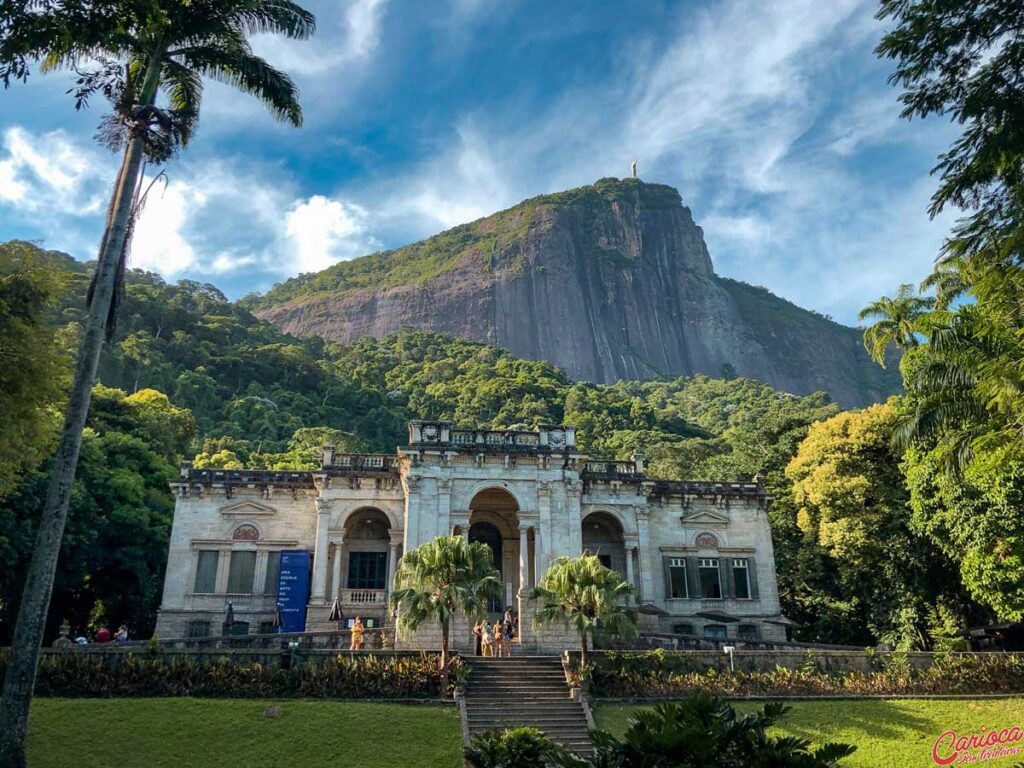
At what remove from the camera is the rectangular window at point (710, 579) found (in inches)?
1355

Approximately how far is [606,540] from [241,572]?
16156mm

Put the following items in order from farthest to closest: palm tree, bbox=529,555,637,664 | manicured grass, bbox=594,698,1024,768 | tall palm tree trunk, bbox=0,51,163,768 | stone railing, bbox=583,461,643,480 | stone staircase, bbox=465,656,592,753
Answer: stone railing, bbox=583,461,643,480 → palm tree, bbox=529,555,637,664 → stone staircase, bbox=465,656,592,753 → manicured grass, bbox=594,698,1024,768 → tall palm tree trunk, bbox=0,51,163,768

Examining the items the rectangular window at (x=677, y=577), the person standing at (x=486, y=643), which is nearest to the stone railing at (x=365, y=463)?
the person standing at (x=486, y=643)

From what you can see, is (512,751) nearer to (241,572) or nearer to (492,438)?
(492,438)

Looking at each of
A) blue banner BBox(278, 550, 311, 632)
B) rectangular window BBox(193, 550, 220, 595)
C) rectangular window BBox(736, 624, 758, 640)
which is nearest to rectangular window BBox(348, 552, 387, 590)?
blue banner BBox(278, 550, 311, 632)

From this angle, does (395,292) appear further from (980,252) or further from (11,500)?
(980,252)

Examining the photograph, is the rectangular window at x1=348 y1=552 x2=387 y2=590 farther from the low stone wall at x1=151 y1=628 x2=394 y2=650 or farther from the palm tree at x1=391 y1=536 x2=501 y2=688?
the palm tree at x1=391 y1=536 x2=501 y2=688

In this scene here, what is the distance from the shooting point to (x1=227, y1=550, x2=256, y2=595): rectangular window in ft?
104

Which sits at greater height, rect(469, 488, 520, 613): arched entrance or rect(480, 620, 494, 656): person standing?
rect(469, 488, 520, 613): arched entrance

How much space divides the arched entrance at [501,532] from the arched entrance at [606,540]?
131 inches

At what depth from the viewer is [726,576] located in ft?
114

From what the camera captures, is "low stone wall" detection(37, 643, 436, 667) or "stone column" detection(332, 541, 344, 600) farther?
"stone column" detection(332, 541, 344, 600)

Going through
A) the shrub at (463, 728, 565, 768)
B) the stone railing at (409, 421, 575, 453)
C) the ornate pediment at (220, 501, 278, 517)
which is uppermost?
the stone railing at (409, 421, 575, 453)

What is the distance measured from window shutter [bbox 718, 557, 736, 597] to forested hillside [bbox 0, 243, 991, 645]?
12.7 ft
